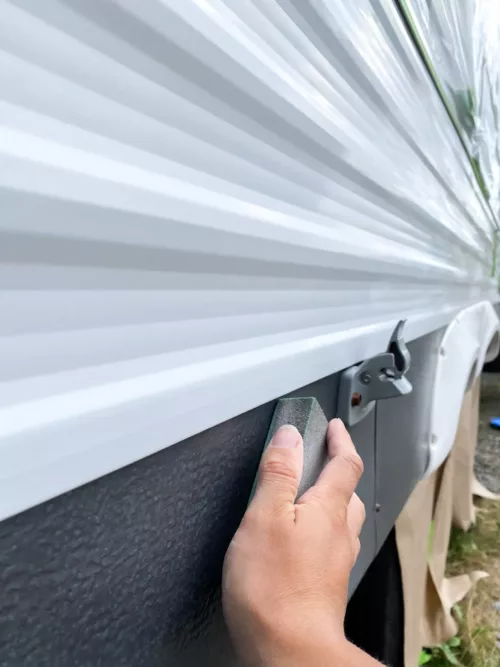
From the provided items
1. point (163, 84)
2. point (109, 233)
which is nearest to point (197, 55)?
point (163, 84)

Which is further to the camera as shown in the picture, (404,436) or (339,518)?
(404,436)

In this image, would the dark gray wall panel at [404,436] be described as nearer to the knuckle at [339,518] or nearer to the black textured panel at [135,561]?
the knuckle at [339,518]

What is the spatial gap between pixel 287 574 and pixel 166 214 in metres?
0.47

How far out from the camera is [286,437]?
0.86 metres

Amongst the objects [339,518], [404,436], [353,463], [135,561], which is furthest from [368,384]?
[135,561]

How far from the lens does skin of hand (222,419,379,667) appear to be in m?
0.70

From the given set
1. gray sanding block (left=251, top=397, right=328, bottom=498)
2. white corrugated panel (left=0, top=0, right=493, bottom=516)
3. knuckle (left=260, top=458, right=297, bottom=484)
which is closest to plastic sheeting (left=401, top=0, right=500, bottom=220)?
white corrugated panel (left=0, top=0, right=493, bottom=516)

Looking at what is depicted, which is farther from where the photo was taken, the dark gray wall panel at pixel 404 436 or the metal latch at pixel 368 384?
the dark gray wall panel at pixel 404 436

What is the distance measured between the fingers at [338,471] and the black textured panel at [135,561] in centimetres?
12

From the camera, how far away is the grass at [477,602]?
309 cm

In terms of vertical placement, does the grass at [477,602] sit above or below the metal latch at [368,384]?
below

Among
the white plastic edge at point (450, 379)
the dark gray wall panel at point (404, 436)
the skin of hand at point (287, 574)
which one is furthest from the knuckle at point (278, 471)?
the white plastic edge at point (450, 379)

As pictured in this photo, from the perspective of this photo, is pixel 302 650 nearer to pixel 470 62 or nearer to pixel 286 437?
pixel 286 437

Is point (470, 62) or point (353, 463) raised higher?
point (470, 62)
